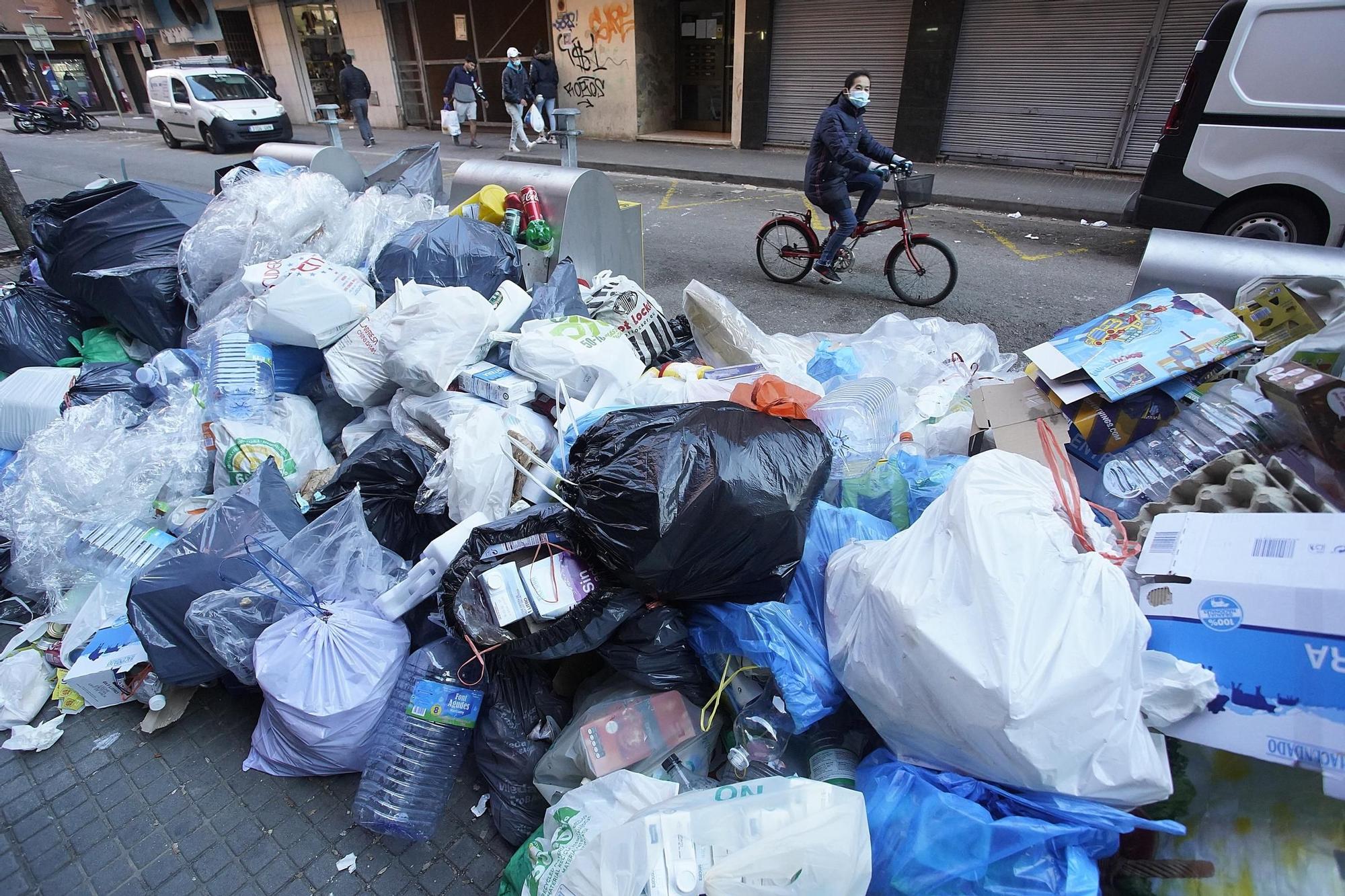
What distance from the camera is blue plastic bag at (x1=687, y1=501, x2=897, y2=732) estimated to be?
1634 millimetres

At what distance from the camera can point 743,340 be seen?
10.5ft

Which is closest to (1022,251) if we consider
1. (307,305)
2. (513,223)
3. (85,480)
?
(513,223)

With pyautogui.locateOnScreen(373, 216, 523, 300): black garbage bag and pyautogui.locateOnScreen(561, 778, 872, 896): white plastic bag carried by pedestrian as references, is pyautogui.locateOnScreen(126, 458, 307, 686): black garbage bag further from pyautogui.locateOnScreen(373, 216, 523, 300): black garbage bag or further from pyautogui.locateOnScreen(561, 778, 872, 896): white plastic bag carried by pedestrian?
pyautogui.locateOnScreen(373, 216, 523, 300): black garbage bag

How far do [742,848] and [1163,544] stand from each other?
3.82 ft

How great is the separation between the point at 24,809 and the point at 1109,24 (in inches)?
463

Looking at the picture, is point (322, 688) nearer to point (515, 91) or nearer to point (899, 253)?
point (899, 253)

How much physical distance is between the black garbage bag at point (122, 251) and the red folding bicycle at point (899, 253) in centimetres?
396

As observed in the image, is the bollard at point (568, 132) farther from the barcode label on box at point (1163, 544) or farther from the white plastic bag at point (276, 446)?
the barcode label on box at point (1163, 544)

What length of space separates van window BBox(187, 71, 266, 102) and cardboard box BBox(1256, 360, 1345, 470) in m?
17.5

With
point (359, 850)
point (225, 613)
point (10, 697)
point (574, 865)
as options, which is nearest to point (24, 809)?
point (10, 697)

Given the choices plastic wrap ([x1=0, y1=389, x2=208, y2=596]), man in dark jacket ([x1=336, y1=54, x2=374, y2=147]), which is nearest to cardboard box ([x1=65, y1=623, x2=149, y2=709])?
plastic wrap ([x1=0, y1=389, x2=208, y2=596])

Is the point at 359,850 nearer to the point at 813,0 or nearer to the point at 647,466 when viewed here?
the point at 647,466

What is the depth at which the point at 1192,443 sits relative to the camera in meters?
2.02

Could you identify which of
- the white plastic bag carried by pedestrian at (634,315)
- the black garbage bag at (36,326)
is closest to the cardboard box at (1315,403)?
the white plastic bag carried by pedestrian at (634,315)
